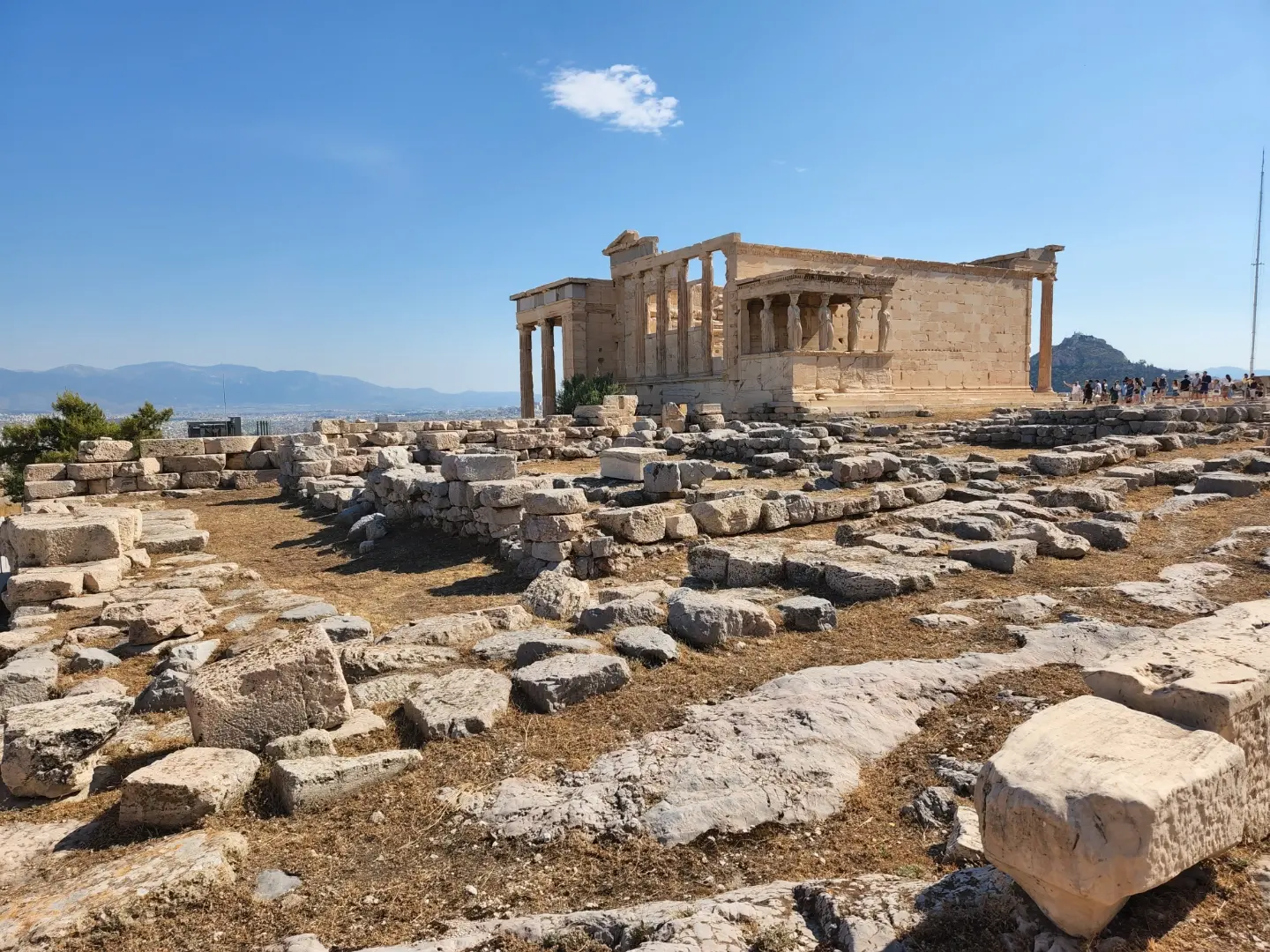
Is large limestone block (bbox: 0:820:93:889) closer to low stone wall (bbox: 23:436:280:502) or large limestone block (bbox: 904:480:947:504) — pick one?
large limestone block (bbox: 904:480:947:504)

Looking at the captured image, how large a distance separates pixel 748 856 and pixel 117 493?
59.9 feet

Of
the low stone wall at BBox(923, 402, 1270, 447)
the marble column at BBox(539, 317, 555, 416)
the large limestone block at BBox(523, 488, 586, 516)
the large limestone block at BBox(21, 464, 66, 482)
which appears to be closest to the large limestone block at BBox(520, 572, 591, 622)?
the large limestone block at BBox(523, 488, 586, 516)

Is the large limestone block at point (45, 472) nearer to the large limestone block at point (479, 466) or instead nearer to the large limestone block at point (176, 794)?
the large limestone block at point (479, 466)

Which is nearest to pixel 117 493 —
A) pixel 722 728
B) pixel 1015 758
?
pixel 722 728

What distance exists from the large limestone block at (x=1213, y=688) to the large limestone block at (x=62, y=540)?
9809 mm

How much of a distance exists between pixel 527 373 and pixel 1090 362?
418 feet

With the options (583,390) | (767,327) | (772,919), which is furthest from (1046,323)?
(772,919)

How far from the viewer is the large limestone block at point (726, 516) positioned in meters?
9.39

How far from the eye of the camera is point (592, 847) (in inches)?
131

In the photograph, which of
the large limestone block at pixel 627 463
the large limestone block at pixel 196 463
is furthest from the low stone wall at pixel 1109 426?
the large limestone block at pixel 196 463

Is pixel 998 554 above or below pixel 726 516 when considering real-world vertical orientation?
below

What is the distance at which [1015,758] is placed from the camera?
247 centimetres

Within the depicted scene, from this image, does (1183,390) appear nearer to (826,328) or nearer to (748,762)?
(826,328)

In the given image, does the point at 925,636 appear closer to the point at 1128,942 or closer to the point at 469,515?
the point at 1128,942
